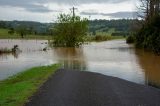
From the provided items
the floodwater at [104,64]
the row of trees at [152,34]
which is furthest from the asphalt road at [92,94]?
the row of trees at [152,34]

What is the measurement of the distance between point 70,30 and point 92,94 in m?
57.1

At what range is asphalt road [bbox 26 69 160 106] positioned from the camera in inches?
540

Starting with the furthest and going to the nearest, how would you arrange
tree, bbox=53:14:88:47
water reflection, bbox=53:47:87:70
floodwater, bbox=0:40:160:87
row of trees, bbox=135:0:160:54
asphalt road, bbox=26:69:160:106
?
tree, bbox=53:14:88:47 < row of trees, bbox=135:0:160:54 < water reflection, bbox=53:47:87:70 < floodwater, bbox=0:40:160:87 < asphalt road, bbox=26:69:160:106

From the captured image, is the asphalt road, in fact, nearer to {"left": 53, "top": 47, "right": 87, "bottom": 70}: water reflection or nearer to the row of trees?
{"left": 53, "top": 47, "right": 87, "bottom": 70}: water reflection

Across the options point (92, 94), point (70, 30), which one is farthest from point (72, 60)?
point (70, 30)

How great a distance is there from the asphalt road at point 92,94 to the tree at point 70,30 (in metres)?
52.1

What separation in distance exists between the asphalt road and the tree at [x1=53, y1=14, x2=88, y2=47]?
52.1 metres

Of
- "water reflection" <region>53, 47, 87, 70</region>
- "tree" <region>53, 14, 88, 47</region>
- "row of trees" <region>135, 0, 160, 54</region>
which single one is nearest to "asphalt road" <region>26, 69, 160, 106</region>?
"water reflection" <region>53, 47, 87, 70</region>

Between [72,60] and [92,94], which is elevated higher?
[92,94]

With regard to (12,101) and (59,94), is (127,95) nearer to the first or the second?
(59,94)

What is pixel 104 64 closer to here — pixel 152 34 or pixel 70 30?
pixel 152 34

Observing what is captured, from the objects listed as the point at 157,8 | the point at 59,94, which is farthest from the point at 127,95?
the point at 157,8

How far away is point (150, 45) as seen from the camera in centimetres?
5394

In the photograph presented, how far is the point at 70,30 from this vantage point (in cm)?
7244
